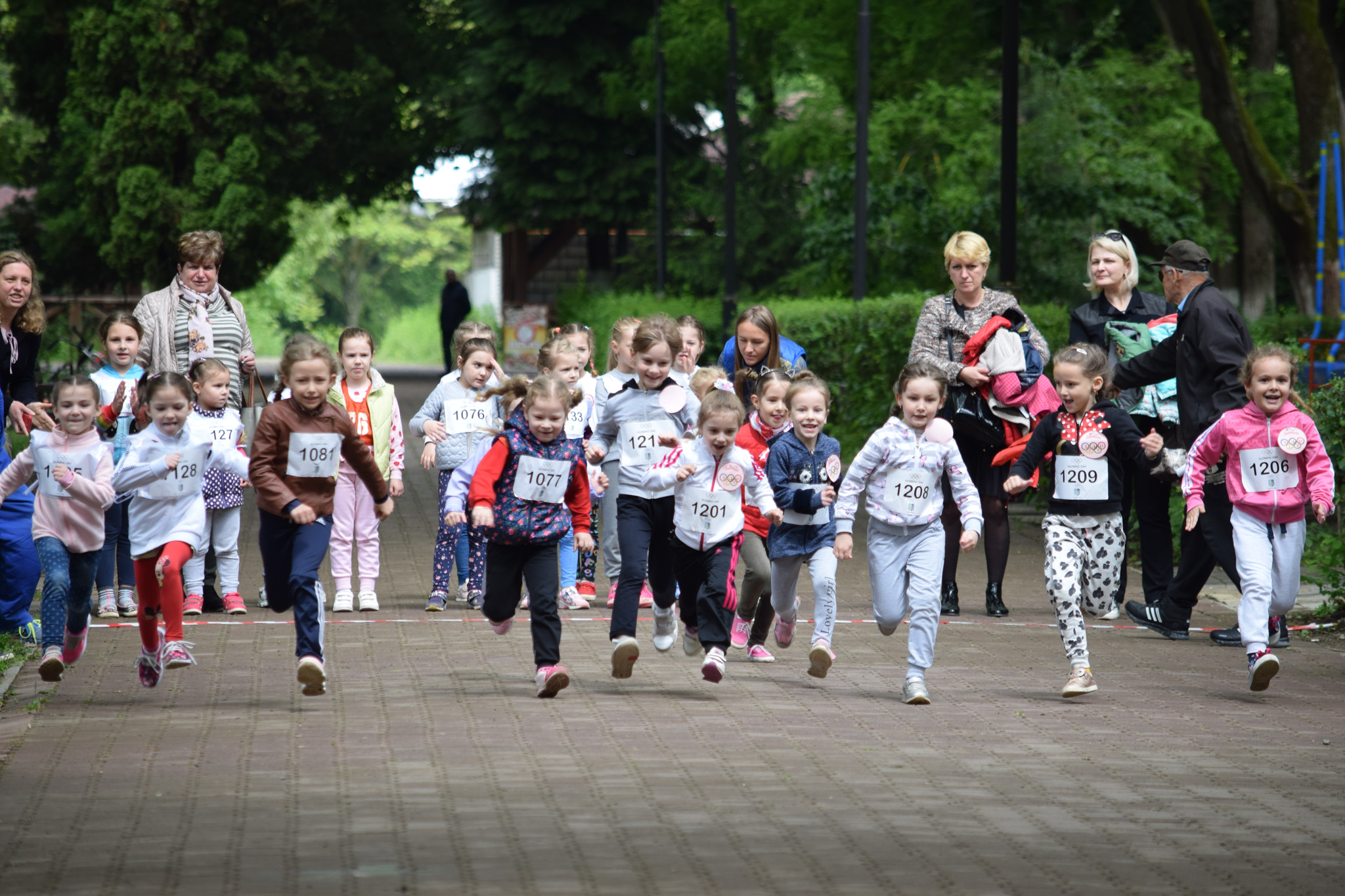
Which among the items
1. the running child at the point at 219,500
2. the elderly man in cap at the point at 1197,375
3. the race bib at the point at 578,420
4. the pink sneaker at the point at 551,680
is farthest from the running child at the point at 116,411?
the elderly man in cap at the point at 1197,375

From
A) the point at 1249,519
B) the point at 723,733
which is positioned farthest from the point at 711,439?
the point at 1249,519

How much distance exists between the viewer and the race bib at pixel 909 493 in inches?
304

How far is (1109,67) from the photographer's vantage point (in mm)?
25562

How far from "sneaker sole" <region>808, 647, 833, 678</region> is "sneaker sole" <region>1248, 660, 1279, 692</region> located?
187cm

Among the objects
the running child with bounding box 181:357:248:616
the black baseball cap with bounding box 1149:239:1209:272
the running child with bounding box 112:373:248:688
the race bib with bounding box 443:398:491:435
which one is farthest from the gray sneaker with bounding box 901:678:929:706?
the running child with bounding box 181:357:248:616

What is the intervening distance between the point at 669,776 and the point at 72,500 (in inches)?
127

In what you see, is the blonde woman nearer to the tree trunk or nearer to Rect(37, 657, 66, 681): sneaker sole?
Rect(37, 657, 66, 681): sneaker sole

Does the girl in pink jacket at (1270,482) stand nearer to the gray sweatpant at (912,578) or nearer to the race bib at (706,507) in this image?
the gray sweatpant at (912,578)

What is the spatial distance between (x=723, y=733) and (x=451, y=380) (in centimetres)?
421

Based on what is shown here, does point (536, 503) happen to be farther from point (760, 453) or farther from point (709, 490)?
point (760, 453)

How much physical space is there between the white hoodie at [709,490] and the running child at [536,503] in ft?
1.34

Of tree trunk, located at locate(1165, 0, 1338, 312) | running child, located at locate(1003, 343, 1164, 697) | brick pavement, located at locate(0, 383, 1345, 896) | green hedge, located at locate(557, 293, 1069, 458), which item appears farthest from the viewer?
tree trunk, located at locate(1165, 0, 1338, 312)

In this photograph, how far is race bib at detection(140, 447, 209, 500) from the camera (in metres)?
7.80

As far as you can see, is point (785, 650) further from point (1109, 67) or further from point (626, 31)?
point (626, 31)
